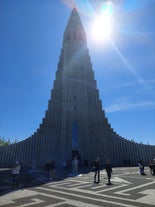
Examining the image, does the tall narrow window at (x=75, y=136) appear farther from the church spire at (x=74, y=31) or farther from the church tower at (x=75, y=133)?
the church spire at (x=74, y=31)

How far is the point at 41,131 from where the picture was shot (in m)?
46.1

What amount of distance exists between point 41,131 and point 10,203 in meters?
37.8

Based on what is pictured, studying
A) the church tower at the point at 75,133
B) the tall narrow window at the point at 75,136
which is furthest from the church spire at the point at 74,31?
the tall narrow window at the point at 75,136

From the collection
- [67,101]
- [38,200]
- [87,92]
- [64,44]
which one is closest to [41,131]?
[67,101]

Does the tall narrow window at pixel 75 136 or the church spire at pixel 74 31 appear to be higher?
the church spire at pixel 74 31

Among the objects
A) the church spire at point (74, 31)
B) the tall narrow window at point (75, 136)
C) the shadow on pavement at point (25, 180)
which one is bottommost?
the shadow on pavement at point (25, 180)

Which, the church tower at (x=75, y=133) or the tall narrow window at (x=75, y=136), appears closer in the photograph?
the church tower at (x=75, y=133)

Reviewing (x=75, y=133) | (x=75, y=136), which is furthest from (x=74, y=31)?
(x=75, y=136)

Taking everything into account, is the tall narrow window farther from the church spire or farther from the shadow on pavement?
the church spire

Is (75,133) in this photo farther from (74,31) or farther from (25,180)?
(74,31)

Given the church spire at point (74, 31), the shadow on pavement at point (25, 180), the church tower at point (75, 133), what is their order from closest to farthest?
the shadow on pavement at point (25, 180)
the church tower at point (75, 133)
the church spire at point (74, 31)

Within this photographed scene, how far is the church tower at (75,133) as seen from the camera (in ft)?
144

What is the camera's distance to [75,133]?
46.6 meters

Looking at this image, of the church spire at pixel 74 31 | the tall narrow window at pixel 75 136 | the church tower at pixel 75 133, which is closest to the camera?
the church tower at pixel 75 133
